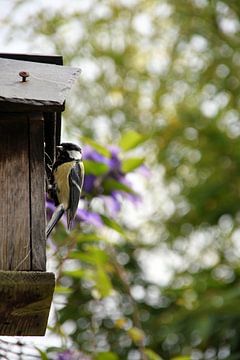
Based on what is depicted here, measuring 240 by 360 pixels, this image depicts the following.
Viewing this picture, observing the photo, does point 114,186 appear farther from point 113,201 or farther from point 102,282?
point 102,282

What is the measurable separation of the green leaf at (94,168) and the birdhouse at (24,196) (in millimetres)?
928

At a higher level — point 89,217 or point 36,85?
point 36,85

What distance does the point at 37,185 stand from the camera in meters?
2.90

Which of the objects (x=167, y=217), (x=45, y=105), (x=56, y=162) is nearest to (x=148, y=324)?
(x=167, y=217)

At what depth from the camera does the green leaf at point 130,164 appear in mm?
4082

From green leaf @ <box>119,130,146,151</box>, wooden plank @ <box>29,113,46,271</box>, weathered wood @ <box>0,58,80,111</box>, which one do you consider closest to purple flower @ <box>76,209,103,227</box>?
green leaf @ <box>119,130,146,151</box>

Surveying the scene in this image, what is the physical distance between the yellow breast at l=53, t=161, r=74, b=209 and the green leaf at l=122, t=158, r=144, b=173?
0.90m

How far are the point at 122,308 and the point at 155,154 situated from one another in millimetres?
1490

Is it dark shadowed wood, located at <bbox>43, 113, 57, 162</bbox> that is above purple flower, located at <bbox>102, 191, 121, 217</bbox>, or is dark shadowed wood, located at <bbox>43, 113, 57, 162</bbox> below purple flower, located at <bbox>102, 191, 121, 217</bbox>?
above

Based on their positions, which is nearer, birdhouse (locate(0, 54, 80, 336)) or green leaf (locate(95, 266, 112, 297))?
birdhouse (locate(0, 54, 80, 336))

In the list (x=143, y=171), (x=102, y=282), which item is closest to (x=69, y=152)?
(x=102, y=282)

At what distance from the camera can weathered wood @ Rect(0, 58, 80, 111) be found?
2797 mm

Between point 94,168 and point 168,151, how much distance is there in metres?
3.52

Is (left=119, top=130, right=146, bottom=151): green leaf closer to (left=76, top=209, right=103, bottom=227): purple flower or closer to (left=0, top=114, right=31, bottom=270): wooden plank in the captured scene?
(left=76, top=209, right=103, bottom=227): purple flower
